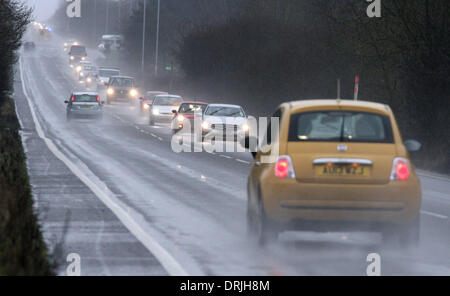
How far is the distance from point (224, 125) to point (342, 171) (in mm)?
25849

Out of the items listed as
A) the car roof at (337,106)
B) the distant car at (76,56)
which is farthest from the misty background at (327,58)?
the distant car at (76,56)

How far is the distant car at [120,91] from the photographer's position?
71312 mm

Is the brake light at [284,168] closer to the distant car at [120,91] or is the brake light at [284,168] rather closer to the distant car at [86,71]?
the distant car at [120,91]

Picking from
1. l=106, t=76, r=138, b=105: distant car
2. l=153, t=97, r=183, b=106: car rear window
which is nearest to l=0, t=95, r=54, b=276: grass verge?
l=153, t=97, r=183, b=106: car rear window

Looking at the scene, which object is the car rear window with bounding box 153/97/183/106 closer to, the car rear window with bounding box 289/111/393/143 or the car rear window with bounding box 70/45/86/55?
the car rear window with bounding box 289/111/393/143

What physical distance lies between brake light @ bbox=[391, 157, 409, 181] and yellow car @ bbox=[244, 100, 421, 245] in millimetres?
11

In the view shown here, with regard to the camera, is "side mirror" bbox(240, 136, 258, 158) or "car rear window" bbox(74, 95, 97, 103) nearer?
"side mirror" bbox(240, 136, 258, 158)

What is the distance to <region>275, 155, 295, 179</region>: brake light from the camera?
36.8 ft

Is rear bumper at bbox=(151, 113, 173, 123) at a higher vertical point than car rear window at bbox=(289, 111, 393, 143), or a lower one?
lower

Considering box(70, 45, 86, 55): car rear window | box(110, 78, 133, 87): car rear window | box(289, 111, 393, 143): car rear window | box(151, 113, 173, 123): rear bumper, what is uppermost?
box(289, 111, 393, 143): car rear window

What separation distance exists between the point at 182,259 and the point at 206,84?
5954 cm

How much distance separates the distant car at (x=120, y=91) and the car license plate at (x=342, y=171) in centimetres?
6054
